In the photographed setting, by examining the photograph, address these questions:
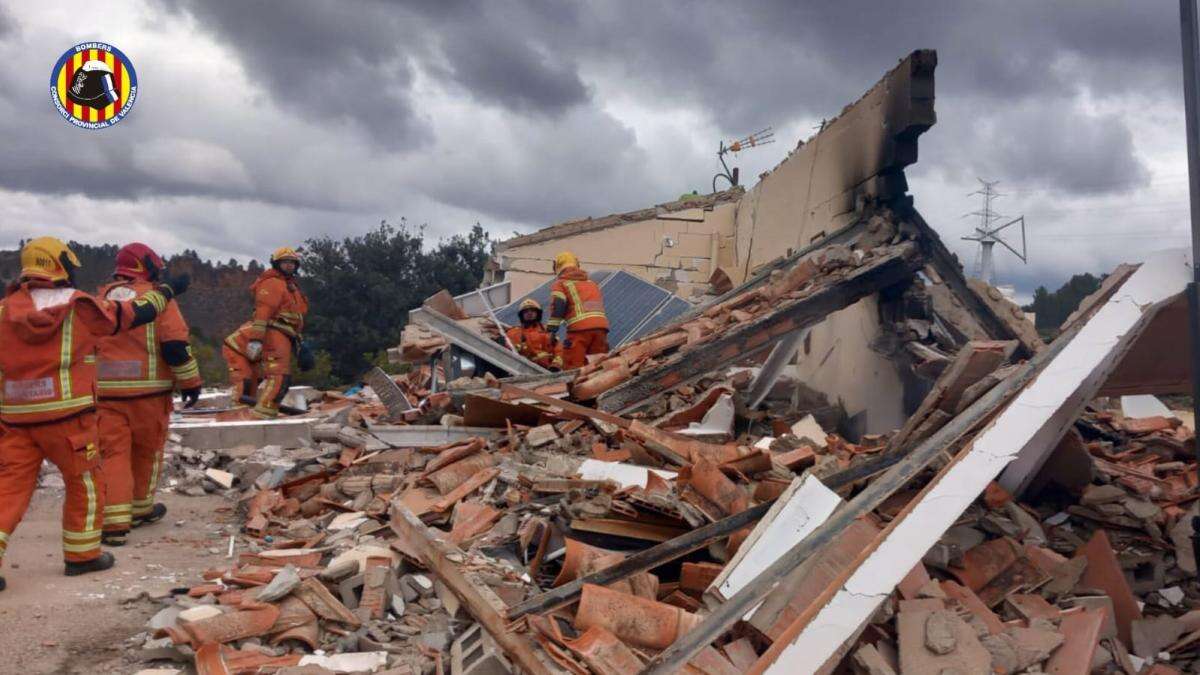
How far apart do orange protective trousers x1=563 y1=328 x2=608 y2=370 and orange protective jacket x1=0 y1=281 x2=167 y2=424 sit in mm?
4823

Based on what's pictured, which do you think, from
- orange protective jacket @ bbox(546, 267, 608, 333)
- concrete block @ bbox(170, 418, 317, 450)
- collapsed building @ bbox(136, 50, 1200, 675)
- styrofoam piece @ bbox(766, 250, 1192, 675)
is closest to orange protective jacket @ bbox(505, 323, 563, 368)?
orange protective jacket @ bbox(546, 267, 608, 333)

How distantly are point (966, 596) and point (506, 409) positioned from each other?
12.6ft

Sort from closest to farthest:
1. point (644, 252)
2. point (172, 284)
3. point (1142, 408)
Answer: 1. point (172, 284)
2. point (1142, 408)
3. point (644, 252)

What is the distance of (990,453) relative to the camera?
3.08 meters

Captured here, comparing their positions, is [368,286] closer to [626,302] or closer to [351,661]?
[626,302]

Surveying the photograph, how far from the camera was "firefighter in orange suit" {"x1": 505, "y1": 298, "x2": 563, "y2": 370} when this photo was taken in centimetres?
947

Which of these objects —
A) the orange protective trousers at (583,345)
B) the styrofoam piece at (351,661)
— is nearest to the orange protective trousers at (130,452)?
the styrofoam piece at (351,661)

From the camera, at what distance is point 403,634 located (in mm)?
3602

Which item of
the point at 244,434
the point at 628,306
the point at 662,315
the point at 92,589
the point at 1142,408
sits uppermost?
the point at 628,306

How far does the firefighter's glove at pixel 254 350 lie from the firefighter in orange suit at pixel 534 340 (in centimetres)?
275

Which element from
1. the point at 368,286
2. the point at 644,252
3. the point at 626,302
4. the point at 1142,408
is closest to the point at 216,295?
the point at 368,286

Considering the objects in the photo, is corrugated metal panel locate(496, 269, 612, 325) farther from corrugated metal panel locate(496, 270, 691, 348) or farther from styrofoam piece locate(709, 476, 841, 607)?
styrofoam piece locate(709, 476, 841, 607)

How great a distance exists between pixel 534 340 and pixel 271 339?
2.90 m

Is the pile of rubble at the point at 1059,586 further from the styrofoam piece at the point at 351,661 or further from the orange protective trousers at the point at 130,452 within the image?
the orange protective trousers at the point at 130,452
